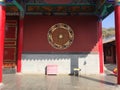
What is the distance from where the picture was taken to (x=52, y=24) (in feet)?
49.0

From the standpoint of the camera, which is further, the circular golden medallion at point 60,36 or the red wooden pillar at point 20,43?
the circular golden medallion at point 60,36

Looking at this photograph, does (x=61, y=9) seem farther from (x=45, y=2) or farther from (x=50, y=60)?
(x=50, y=60)

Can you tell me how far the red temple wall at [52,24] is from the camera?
1473 centimetres

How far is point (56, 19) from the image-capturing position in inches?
591

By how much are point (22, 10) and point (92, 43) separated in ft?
19.5

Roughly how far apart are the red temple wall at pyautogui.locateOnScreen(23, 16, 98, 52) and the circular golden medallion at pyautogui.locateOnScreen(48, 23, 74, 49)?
25cm

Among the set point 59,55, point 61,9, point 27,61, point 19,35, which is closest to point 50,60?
point 59,55

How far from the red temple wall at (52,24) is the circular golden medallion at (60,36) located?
0.81 feet

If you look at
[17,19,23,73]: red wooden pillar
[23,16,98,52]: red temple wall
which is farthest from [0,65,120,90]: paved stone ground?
[23,16,98,52]: red temple wall

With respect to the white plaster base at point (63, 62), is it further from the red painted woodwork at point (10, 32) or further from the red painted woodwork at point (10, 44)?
the red painted woodwork at point (10, 32)

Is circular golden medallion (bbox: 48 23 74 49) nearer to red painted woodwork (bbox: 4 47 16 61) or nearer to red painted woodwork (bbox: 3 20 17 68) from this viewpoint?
red painted woodwork (bbox: 3 20 17 68)

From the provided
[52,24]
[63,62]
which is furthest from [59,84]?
[52,24]

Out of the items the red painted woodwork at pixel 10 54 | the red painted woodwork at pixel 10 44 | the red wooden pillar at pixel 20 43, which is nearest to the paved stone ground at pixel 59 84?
the red wooden pillar at pixel 20 43

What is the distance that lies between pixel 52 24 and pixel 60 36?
115 cm
